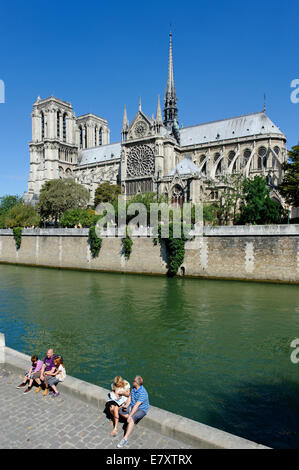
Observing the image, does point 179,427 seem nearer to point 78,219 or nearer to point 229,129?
point 78,219

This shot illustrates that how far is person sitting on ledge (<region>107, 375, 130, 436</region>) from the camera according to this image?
5448 millimetres

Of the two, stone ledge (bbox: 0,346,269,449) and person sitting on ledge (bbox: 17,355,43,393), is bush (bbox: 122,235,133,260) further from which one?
stone ledge (bbox: 0,346,269,449)

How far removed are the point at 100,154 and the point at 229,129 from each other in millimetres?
34409

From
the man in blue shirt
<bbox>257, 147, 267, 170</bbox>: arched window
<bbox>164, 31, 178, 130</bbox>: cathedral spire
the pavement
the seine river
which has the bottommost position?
the seine river

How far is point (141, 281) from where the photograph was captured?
26281mm

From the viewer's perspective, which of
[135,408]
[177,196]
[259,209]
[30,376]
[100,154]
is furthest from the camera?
[100,154]

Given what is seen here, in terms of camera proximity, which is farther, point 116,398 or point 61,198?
point 61,198

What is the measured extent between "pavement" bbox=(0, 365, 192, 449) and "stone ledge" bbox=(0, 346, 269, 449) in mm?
98

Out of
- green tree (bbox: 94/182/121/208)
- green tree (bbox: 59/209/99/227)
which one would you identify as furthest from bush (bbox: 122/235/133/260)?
green tree (bbox: 94/182/121/208)

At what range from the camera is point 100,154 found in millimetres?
80312

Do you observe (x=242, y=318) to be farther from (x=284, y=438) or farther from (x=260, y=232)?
(x=260, y=232)

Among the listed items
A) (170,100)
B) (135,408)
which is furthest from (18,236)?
(170,100)
